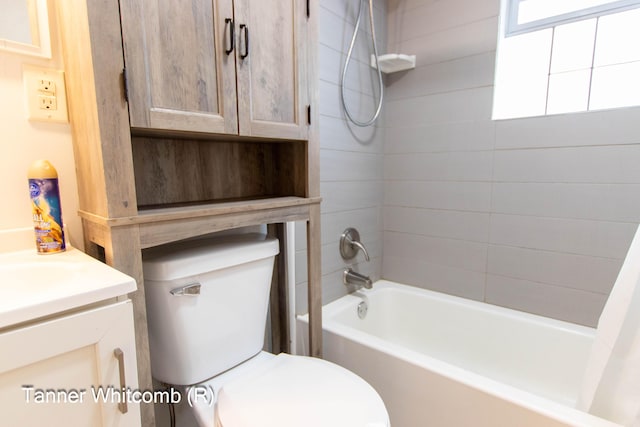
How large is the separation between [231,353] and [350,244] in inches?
35.9

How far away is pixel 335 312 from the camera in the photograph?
1683 mm

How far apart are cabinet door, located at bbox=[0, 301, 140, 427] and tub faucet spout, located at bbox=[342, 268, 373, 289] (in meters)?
1.26

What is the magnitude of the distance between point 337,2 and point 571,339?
1909mm

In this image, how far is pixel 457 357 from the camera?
179 centimetres

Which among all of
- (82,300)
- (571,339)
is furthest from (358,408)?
(571,339)

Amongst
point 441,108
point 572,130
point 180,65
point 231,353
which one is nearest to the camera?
point 180,65

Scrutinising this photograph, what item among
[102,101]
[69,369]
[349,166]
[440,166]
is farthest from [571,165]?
[69,369]

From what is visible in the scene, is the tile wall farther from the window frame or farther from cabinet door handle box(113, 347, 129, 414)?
cabinet door handle box(113, 347, 129, 414)

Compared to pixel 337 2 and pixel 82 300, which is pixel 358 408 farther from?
pixel 337 2

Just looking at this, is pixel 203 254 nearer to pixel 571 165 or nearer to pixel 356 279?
pixel 356 279

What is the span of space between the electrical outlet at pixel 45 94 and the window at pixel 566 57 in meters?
1.76

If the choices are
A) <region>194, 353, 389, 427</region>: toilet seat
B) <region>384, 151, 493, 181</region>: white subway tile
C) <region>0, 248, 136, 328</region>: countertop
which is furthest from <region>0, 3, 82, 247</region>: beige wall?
<region>384, 151, 493, 181</region>: white subway tile

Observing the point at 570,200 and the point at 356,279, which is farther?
the point at 356,279

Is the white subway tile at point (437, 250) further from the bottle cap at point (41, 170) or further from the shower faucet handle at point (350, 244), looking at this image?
the bottle cap at point (41, 170)
